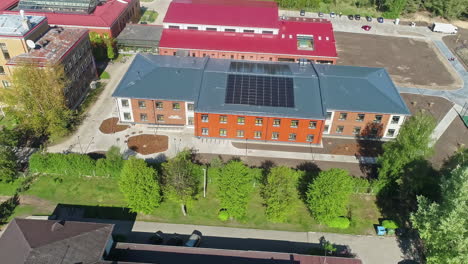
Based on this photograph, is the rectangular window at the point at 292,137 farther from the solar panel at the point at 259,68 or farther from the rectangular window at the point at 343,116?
the solar panel at the point at 259,68

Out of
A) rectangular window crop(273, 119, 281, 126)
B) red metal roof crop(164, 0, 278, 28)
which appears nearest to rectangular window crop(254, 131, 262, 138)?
rectangular window crop(273, 119, 281, 126)

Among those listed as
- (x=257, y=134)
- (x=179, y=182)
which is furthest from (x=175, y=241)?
(x=257, y=134)

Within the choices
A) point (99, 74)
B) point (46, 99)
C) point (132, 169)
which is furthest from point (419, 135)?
point (99, 74)

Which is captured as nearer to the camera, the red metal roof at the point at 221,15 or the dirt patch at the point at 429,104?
the dirt patch at the point at 429,104

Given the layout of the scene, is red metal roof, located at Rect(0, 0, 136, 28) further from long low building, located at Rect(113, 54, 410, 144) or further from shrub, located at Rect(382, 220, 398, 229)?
shrub, located at Rect(382, 220, 398, 229)

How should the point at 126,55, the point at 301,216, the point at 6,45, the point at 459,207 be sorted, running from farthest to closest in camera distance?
1. the point at 126,55
2. the point at 6,45
3. the point at 301,216
4. the point at 459,207

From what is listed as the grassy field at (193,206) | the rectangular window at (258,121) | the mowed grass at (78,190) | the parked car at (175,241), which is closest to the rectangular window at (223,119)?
the rectangular window at (258,121)

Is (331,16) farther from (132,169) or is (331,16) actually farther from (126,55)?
(132,169)
